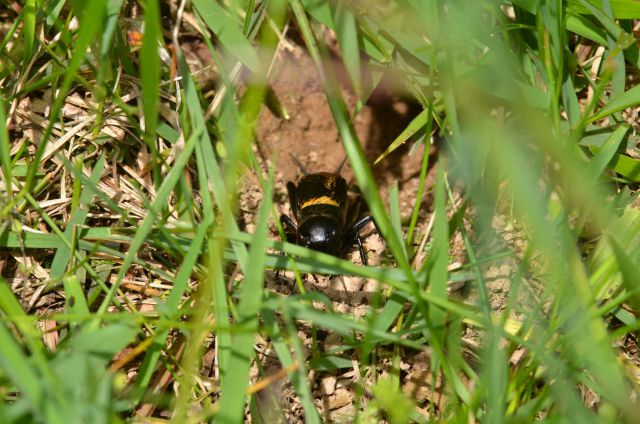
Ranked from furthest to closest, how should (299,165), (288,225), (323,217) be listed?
(299,165), (288,225), (323,217)

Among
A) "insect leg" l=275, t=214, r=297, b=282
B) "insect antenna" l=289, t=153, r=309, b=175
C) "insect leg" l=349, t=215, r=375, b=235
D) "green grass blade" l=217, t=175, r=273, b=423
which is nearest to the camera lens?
"green grass blade" l=217, t=175, r=273, b=423

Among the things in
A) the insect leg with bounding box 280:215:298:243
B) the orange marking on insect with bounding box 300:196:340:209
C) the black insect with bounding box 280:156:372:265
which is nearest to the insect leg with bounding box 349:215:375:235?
the black insect with bounding box 280:156:372:265

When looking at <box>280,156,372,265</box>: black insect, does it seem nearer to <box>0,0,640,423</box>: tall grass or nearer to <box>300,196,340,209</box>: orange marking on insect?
<box>300,196,340,209</box>: orange marking on insect

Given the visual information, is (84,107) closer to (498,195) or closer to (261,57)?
(261,57)

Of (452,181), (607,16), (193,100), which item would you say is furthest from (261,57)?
(607,16)

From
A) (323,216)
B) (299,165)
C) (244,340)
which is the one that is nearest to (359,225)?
(323,216)

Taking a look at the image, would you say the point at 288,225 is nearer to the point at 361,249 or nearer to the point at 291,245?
the point at 361,249
